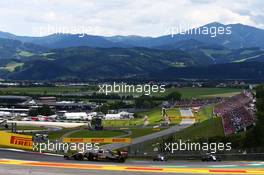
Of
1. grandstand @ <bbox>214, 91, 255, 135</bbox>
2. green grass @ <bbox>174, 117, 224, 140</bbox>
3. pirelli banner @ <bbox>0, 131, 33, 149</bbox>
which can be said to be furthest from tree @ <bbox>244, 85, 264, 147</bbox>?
pirelli banner @ <bbox>0, 131, 33, 149</bbox>

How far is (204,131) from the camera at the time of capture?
75375 mm

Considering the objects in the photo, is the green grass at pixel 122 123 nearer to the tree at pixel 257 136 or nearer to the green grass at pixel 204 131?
the green grass at pixel 204 131

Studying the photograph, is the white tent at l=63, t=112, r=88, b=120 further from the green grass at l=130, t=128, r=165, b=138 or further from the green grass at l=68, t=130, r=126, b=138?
the green grass at l=130, t=128, r=165, b=138

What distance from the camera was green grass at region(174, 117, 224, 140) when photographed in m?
72.4

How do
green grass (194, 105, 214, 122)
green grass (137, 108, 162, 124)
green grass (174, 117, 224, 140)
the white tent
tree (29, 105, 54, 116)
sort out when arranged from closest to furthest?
green grass (174, 117, 224, 140), green grass (194, 105, 214, 122), green grass (137, 108, 162, 124), the white tent, tree (29, 105, 54, 116)

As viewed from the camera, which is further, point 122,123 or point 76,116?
point 76,116

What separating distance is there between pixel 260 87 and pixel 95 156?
47863 millimetres

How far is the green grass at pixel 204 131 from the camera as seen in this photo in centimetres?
7240

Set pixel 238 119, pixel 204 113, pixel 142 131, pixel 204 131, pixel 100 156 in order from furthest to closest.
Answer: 1. pixel 204 113
2. pixel 142 131
3. pixel 204 131
4. pixel 238 119
5. pixel 100 156

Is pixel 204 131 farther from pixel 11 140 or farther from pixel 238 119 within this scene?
pixel 11 140

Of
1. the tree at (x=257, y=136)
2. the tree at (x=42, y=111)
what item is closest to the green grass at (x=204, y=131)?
the tree at (x=257, y=136)

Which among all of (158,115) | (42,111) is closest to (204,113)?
(158,115)

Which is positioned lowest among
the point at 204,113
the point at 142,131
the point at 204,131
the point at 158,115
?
the point at 142,131

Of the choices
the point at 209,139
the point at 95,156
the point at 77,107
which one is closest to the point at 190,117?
the point at 209,139
